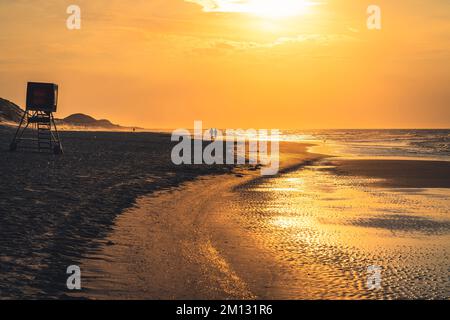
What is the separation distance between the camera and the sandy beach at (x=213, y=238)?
10.3 metres

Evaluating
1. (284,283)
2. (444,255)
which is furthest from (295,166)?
(284,283)

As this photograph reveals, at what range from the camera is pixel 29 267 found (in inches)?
425

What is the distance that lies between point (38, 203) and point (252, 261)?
872cm

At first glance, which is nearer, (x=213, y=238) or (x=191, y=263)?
(x=191, y=263)

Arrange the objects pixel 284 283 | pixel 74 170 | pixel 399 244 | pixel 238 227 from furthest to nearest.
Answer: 1. pixel 74 170
2. pixel 238 227
3. pixel 399 244
4. pixel 284 283

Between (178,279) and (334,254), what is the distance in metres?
4.41

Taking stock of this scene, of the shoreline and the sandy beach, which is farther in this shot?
the sandy beach

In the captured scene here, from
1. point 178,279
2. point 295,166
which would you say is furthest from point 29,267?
point 295,166

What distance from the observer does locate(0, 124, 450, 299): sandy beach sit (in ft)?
33.7

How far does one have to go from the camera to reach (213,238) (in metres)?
14.9

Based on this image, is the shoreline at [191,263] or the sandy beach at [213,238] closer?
the shoreline at [191,263]

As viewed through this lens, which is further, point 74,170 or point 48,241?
point 74,170

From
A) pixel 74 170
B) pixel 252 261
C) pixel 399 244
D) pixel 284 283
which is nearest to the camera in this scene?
pixel 284 283
